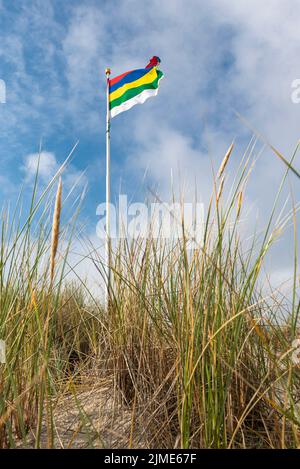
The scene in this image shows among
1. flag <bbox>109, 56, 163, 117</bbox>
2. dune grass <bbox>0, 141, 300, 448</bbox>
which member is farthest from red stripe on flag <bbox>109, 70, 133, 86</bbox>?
dune grass <bbox>0, 141, 300, 448</bbox>

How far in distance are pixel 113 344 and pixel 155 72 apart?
328 inches

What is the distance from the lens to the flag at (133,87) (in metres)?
9.12

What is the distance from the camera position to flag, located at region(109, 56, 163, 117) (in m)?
9.12

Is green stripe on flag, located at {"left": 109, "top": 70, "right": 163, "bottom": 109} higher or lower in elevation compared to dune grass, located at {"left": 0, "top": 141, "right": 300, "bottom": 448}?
higher

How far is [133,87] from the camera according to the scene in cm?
937

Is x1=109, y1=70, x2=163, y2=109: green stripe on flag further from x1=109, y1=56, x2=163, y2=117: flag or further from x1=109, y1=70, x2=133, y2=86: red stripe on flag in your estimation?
x1=109, y1=70, x2=133, y2=86: red stripe on flag

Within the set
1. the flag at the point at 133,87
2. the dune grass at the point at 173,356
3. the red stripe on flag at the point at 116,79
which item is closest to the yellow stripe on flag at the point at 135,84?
the flag at the point at 133,87

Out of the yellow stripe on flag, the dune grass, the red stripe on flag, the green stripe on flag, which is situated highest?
the red stripe on flag

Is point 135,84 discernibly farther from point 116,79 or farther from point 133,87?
point 116,79

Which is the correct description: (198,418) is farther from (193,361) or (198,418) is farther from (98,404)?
(98,404)

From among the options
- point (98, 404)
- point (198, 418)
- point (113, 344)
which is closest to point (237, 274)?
point (198, 418)

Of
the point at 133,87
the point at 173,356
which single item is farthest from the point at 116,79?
the point at 173,356

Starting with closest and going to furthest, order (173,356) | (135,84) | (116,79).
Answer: (173,356) → (135,84) → (116,79)
